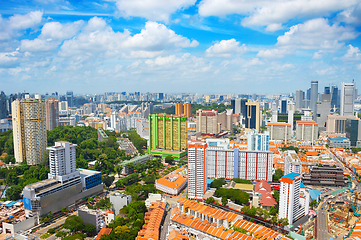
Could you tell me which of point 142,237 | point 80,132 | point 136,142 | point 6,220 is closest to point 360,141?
point 136,142

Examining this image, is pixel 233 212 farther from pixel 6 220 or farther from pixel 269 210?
pixel 6 220

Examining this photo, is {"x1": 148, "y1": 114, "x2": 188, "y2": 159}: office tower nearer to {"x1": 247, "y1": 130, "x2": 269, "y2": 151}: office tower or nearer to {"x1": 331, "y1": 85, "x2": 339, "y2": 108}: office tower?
{"x1": 247, "y1": 130, "x2": 269, "y2": 151}: office tower

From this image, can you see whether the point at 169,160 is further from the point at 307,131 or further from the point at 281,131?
the point at 307,131

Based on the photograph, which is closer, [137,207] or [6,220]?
[6,220]

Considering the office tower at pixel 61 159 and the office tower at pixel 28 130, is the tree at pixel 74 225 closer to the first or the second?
the office tower at pixel 61 159

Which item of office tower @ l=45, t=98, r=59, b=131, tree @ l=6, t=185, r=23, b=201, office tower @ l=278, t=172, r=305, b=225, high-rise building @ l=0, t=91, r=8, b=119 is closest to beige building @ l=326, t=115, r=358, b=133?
office tower @ l=278, t=172, r=305, b=225

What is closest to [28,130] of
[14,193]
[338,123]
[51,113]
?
[14,193]

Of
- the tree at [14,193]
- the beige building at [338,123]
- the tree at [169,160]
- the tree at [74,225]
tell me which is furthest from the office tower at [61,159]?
the beige building at [338,123]
